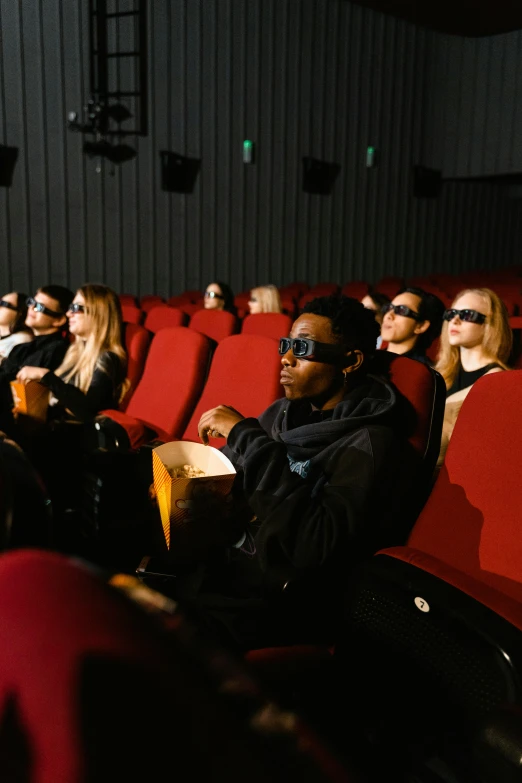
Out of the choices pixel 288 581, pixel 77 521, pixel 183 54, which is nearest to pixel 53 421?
pixel 77 521

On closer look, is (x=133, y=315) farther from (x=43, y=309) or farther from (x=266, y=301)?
(x=43, y=309)

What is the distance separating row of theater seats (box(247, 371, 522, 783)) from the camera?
835mm

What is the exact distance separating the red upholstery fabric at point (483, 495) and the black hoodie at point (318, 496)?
8 centimetres

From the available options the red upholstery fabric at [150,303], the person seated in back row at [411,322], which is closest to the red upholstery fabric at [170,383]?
the person seated in back row at [411,322]

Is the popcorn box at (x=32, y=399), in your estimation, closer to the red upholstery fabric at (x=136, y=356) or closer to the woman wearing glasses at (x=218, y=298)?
the red upholstery fabric at (x=136, y=356)

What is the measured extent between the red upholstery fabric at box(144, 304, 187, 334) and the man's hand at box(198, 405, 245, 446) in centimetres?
242

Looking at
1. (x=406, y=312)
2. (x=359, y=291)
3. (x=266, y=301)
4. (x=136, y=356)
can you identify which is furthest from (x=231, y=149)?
(x=406, y=312)

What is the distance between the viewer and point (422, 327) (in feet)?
8.02

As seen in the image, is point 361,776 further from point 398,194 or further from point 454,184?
point 454,184

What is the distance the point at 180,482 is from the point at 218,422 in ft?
1.11

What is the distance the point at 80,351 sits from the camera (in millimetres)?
2738

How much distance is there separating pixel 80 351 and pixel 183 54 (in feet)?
17.4

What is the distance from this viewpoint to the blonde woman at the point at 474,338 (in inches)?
82.6

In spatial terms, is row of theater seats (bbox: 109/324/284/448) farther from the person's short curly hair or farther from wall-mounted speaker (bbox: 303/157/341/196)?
wall-mounted speaker (bbox: 303/157/341/196)
